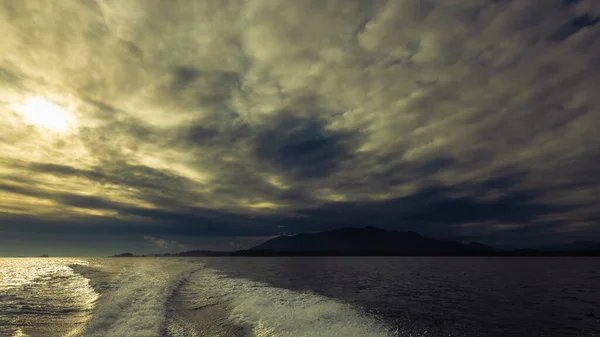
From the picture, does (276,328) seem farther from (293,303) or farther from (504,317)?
(504,317)

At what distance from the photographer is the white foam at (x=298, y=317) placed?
14102 millimetres

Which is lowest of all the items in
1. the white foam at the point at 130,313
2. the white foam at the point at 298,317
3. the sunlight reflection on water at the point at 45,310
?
the sunlight reflection on water at the point at 45,310

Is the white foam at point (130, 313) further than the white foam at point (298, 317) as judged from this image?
Yes

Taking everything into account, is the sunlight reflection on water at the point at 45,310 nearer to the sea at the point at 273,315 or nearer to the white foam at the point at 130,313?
the sea at the point at 273,315

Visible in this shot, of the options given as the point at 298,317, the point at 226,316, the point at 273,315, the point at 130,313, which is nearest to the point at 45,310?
the point at 130,313

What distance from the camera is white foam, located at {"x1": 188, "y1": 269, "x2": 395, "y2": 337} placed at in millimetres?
14102

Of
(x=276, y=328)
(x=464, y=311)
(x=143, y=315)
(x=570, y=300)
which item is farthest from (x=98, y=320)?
(x=570, y=300)

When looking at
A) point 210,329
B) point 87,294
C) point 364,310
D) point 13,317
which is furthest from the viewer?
point 87,294

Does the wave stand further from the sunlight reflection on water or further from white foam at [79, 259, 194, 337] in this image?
the sunlight reflection on water

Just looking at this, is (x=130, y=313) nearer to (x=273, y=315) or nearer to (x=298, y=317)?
(x=273, y=315)

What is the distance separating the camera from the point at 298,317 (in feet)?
54.4

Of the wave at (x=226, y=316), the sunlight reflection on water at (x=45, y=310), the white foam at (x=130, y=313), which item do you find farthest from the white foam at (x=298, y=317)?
the sunlight reflection on water at (x=45, y=310)

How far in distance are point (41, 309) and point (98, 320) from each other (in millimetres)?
7061

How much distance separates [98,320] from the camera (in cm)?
1678
